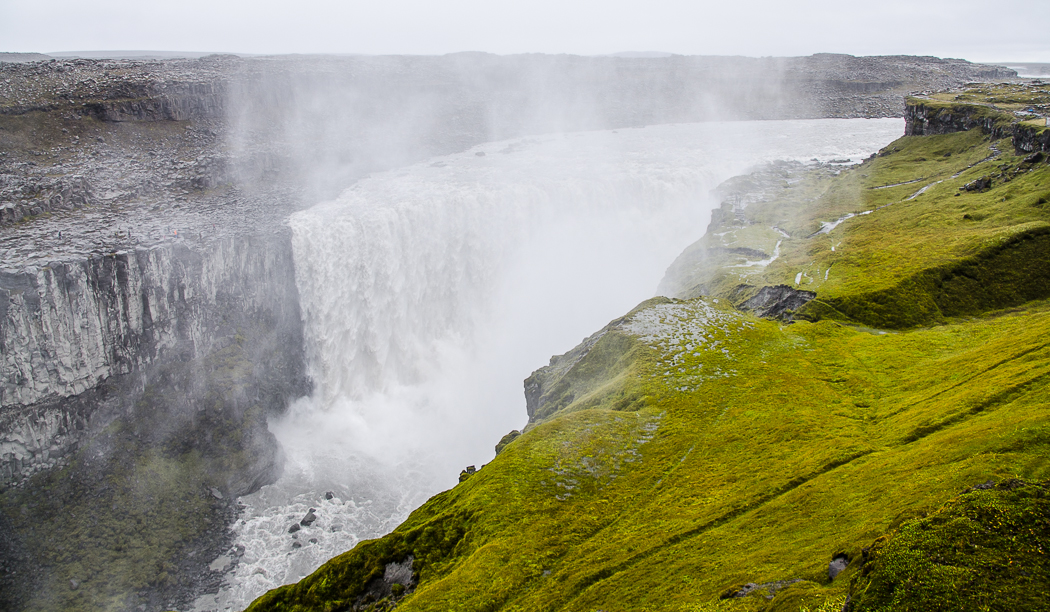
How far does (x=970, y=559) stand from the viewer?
10125 millimetres

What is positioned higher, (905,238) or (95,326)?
(905,238)

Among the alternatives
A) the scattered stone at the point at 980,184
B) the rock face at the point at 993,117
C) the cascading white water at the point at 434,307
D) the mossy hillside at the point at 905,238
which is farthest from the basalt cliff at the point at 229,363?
the cascading white water at the point at 434,307

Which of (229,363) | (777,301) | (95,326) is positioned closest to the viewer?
(95,326)

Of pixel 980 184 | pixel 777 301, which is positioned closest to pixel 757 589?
pixel 777 301

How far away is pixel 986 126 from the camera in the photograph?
218 ft

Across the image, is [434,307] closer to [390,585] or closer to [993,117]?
[390,585]

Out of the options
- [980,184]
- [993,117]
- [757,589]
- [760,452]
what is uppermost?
[993,117]

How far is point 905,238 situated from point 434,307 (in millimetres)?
41713

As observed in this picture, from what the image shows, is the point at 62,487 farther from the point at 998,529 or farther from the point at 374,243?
the point at 998,529

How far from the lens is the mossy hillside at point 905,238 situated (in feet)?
116

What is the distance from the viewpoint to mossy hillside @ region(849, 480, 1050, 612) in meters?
9.55

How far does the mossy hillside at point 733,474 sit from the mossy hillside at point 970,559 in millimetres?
2020

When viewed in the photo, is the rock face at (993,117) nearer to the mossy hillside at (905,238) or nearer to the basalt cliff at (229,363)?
the basalt cliff at (229,363)

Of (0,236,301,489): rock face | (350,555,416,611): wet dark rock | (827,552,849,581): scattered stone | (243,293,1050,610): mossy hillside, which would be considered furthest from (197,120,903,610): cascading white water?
(827,552,849,581): scattered stone
